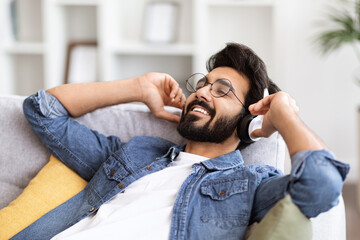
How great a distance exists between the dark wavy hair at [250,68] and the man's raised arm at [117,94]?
230 millimetres

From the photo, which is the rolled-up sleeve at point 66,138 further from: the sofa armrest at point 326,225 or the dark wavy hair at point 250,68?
the sofa armrest at point 326,225

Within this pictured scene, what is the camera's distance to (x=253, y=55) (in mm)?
1604

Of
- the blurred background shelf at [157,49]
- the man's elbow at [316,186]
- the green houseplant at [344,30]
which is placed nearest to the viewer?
the man's elbow at [316,186]

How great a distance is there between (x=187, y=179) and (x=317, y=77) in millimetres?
2130

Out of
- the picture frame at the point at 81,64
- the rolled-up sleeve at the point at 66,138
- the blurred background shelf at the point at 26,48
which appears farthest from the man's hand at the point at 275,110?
the blurred background shelf at the point at 26,48

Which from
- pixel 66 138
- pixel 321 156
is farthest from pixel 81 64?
pixel 321 156

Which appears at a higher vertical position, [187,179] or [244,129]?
[244,129]

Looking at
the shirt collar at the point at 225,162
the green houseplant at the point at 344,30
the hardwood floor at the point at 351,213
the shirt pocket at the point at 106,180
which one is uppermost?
the green houseplant at the point at 344,30

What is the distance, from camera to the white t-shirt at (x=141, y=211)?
1.32 meters

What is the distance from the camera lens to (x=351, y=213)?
2885 millimetres

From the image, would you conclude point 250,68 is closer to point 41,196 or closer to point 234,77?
point 234,77

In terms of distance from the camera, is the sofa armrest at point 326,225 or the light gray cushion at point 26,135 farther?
the light gray cushion at point 26,135

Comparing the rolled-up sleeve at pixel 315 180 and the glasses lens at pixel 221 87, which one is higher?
the glasses lens at pixel 221 87

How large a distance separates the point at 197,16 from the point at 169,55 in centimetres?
46
